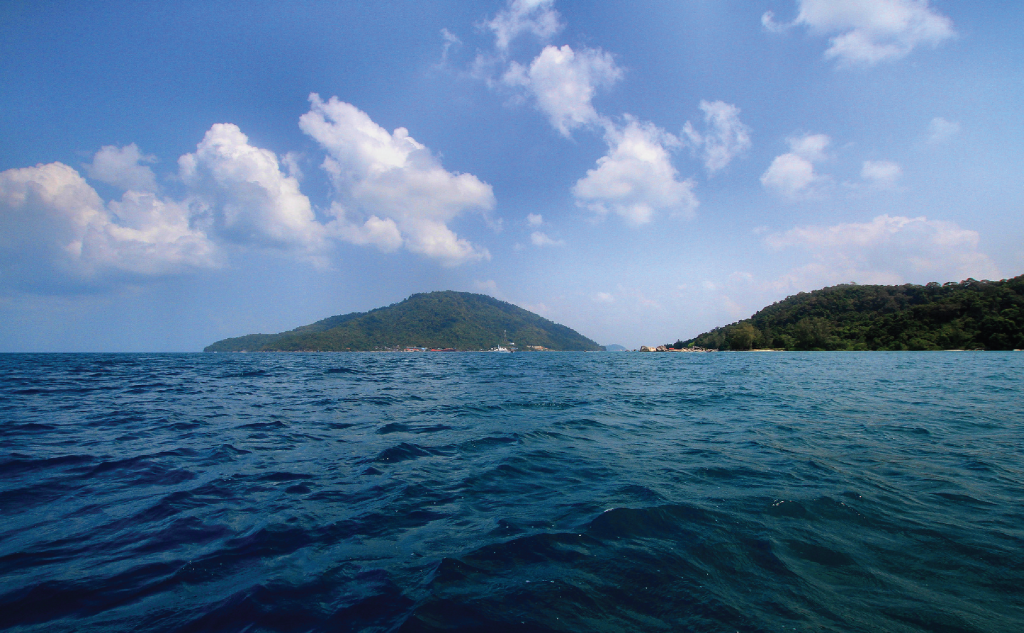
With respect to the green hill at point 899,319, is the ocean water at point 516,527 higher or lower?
lower

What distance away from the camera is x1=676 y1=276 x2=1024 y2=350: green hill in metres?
76.2

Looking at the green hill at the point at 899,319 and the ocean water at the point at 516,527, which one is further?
the green hill at the point at 899,319

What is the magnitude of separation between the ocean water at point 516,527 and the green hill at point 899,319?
9793 centimetres

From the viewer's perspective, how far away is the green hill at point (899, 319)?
76250 mm

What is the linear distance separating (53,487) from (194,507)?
11.0 ft

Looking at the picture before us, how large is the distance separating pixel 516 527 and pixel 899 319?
Result: 407ft

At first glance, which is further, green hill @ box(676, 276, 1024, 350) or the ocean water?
green hill @ box(676, 276, 1024, 350)

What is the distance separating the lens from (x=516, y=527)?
572 centimetres

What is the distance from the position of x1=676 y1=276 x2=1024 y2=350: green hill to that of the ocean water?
97931 mm

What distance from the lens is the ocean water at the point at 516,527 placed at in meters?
3.85

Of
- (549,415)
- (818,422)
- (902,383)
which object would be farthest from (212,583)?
(902,383)

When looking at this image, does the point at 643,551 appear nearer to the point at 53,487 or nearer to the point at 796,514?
the point at 796,514

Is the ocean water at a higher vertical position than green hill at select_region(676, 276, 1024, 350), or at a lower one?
lower

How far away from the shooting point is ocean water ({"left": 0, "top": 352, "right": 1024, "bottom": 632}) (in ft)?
12.6
